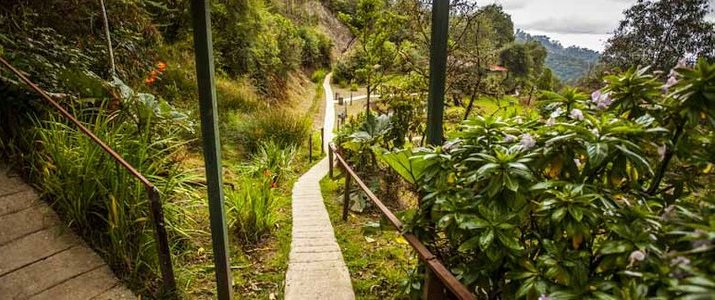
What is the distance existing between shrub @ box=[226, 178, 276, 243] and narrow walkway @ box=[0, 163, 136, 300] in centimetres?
116

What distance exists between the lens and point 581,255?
107 centimetres

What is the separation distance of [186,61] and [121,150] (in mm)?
6746

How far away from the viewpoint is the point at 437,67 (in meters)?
1.82

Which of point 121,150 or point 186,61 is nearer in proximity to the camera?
point 121,150

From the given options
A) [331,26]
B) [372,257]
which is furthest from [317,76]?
[372,257]

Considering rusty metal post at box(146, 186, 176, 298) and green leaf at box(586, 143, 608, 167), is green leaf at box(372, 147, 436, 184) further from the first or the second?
rusty metal post at box(146, 186, 176, 298)

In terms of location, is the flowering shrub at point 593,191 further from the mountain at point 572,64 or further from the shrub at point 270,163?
the mountain at point 572,64

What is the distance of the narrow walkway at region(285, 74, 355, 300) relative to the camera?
2764mm

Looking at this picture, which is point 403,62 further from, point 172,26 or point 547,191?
point 172,26

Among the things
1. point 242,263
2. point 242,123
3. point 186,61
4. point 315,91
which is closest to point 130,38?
point 242,123

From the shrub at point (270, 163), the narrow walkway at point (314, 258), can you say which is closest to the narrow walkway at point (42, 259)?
the narrow walkway at point (314, 258)

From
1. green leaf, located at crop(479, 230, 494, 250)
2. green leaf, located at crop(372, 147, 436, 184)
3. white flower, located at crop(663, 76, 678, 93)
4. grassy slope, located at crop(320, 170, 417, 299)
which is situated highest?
white flower, located at crop(663, 76, 678, 93)

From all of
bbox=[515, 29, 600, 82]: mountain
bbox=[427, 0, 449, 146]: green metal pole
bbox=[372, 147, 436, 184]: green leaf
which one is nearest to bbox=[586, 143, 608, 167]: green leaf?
bbox=[372, 147, 436, 184]: green leaf

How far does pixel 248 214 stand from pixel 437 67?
7.93 ft
